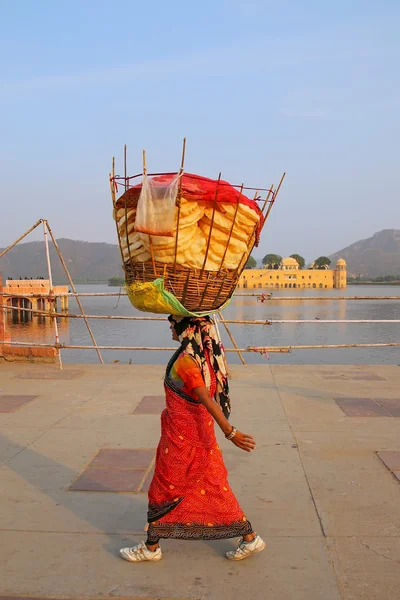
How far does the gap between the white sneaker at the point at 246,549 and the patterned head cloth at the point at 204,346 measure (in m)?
0.63

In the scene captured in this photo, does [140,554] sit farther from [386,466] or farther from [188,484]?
[386,466]

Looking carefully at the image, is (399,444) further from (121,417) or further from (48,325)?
(48,325)

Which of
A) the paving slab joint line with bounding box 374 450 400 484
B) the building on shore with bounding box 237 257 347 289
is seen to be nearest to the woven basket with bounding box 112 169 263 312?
the paving slab joint line with bounding box 374 450 400 484

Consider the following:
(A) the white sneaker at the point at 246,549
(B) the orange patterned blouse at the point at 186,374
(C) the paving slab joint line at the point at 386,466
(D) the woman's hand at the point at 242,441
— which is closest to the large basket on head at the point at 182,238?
(B) the orange patterned blouse at the point at 186,374

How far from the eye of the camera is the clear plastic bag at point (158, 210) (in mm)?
2699

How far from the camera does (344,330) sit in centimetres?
3478

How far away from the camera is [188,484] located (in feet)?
9.73

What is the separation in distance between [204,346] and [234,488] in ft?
4.45

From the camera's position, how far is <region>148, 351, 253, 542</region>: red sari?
2945 millimetres

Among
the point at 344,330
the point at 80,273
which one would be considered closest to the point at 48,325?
the point at 344,330

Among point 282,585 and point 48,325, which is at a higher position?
point 282,585

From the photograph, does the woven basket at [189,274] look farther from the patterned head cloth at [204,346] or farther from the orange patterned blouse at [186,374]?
the orange patterned blouse at [186,374]

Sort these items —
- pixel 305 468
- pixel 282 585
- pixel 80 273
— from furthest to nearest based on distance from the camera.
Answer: pixel 80 273 → pixel 305 468 → pixel 282 585

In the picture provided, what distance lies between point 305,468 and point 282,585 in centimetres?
160
